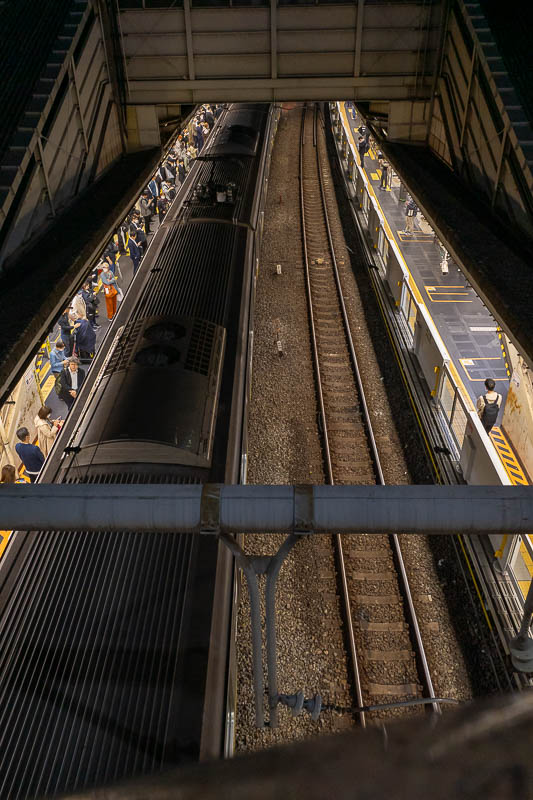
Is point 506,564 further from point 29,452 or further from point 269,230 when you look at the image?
point 269,230

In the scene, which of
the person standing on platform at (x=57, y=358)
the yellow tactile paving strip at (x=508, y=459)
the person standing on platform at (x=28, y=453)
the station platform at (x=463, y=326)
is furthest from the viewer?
the person standing on platform at (x=57, y=358)

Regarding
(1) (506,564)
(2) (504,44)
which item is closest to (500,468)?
(1) (506,564)

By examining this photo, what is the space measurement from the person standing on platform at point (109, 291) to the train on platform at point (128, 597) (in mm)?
6238

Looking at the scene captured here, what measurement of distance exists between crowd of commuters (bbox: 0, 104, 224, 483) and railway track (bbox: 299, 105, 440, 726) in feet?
14.1

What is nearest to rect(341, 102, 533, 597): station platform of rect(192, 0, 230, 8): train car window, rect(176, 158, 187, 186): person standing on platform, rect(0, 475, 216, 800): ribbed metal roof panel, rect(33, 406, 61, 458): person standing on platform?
rect(0, 475, 216, 800): ribbed metal roof panel

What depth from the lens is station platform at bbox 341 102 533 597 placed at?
430 inches

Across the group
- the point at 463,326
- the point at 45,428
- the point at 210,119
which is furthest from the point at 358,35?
the point at 210,119

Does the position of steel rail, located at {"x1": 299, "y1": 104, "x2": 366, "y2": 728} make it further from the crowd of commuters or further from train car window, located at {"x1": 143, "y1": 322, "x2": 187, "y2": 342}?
the crowd of commuters

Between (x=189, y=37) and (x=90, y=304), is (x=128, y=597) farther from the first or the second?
(x=90, y=304)

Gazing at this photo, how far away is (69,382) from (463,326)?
9.15 metres

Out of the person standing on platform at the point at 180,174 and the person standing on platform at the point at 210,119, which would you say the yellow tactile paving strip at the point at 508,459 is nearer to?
the person standing on platform at the point at 180,174

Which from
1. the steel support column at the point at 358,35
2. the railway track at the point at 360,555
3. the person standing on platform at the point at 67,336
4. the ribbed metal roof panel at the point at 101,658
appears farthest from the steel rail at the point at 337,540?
the steel support column at the point at 358,35

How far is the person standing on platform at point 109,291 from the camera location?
1416cm

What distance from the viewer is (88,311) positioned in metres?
13.6
